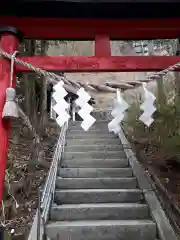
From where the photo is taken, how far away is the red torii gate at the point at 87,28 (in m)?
2.49

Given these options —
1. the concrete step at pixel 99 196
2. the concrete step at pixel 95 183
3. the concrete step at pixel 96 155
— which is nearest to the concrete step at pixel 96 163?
the concrete step at pixel 96 155

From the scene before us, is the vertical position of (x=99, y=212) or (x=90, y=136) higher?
(x=90, y=136)

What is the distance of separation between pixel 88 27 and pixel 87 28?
0.01 metres

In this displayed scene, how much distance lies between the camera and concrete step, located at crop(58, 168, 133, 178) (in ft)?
17.6

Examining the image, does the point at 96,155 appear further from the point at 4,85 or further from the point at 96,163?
the point at 4,85

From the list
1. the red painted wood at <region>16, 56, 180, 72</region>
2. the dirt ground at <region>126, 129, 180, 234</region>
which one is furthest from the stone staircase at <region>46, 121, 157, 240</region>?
the red painted wood at <region>16, 56, 180, 72</region>

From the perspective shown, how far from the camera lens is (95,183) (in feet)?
16.2

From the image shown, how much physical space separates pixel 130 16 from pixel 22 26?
3.33 ft

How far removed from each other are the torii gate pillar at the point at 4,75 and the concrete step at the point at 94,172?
2.98m

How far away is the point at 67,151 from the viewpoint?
22.2 feet

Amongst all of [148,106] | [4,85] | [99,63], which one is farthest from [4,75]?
[148,106]

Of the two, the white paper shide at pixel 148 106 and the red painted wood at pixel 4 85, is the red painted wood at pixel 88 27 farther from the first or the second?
the white paper shide at pixel 148 106

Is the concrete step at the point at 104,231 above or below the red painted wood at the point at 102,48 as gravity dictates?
below

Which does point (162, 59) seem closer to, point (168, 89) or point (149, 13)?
point (149, 13)
